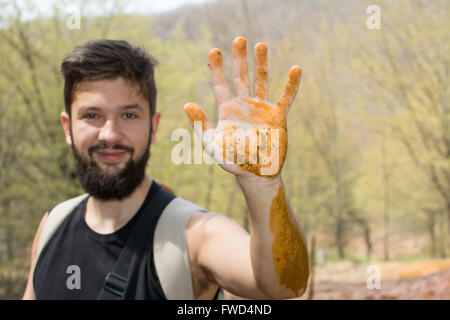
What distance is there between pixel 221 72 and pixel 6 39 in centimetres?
946

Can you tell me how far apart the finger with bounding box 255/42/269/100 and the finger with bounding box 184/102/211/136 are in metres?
0.22

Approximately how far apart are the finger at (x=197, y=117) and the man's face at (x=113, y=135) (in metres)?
0.53

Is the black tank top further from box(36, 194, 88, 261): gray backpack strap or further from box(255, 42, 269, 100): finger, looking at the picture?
box(255, 42, 269, 100): finger

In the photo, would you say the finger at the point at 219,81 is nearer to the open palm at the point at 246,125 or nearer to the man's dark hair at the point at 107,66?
the open palm at the point at 246,125

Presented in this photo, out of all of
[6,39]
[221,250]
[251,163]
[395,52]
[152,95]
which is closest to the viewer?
[251,163]

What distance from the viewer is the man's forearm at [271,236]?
52.1 inches

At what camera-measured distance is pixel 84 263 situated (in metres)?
1.71

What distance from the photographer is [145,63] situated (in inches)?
77.3

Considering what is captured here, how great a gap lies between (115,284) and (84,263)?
10.4 inches

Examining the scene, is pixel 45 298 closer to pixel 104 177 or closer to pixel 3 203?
pixel 104 177

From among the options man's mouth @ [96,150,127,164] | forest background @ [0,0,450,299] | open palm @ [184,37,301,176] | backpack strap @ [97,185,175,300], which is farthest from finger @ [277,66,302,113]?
forest background @ [0,0,450,299]

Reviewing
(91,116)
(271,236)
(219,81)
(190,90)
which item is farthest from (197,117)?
(190,90)

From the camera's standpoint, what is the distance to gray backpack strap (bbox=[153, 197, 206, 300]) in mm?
1460

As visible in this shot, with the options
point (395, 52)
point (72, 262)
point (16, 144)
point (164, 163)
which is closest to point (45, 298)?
point (72, 262)
